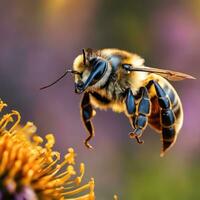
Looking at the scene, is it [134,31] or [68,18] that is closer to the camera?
[134,31]

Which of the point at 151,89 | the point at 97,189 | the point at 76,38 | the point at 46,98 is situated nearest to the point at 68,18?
the point at 76,38

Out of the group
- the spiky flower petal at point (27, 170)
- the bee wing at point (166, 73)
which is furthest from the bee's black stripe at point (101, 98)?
the spiky flower petal at point (27, 170)

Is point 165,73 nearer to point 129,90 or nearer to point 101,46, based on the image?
point 129,90

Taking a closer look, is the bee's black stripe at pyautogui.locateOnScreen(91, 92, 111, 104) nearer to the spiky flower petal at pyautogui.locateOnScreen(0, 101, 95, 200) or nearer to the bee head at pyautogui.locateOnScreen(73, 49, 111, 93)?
the bee head at pyautogui.locateOnScreen(73, 49, 111, 93)

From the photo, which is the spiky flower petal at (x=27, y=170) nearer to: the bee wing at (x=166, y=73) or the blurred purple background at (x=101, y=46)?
the bee wing at (x=166, y=73)

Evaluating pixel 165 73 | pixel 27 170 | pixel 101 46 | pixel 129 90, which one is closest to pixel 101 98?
pixel 129 90

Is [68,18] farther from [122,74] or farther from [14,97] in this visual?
[122,74]

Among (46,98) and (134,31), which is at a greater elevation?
(134,31)
